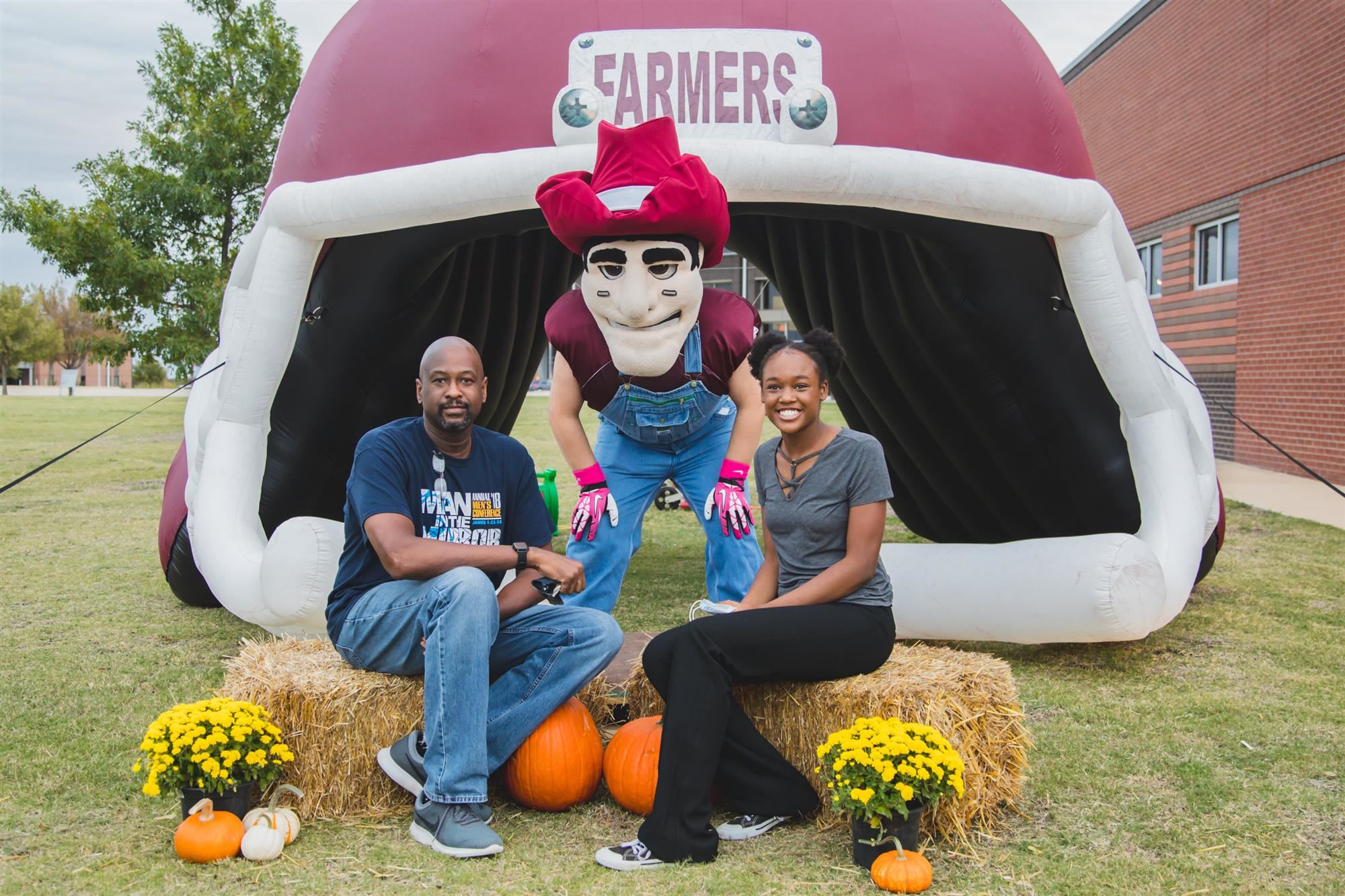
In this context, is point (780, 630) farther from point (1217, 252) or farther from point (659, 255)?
point (1217, 252)

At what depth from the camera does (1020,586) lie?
14.0 ft

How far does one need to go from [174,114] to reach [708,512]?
1268cm

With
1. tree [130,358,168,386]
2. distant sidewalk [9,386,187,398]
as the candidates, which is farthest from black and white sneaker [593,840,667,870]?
tree [130,358,168,386]

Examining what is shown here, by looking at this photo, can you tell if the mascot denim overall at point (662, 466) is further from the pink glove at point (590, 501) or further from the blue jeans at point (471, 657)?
the blue jeans at point (471, 657)

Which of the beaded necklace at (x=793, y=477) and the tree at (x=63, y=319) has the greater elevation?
the tree at (x=63, y=319)

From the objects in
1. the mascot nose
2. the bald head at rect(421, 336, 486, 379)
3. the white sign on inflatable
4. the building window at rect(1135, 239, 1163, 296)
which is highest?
the building window at rect(1135, 239, 1163, 296)

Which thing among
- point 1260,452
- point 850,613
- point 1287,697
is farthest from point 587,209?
point 1260,452

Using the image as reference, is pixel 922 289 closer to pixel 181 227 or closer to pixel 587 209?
pixel 587 209

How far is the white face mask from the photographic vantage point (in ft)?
11.9

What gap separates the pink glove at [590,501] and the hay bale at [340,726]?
1000mm

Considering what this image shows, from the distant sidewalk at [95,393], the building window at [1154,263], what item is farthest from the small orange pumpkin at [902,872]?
the distant sidewalk at [95,393]

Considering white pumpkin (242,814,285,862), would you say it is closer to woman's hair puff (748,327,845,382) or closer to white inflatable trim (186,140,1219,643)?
white inflatable trim (186,140,1219,643)

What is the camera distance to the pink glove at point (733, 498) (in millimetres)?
3748

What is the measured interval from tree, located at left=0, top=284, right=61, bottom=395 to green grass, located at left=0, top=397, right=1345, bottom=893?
4588 centimetres
